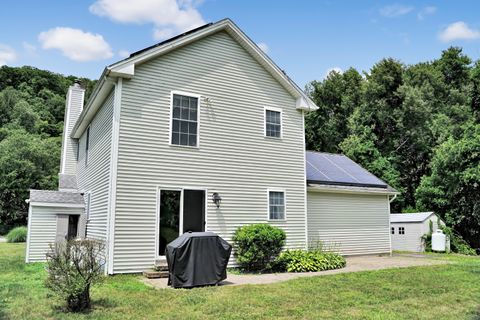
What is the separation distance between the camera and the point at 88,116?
1376 cm

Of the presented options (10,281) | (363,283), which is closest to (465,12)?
A: (363,283)

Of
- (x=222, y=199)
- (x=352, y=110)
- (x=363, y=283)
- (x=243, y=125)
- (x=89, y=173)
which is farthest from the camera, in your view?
(x=352, y=110)

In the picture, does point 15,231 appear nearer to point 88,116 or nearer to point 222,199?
point 88,116

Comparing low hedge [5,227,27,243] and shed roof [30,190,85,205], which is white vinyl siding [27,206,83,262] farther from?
low hedge [5,227,27,243]

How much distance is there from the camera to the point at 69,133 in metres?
17.6

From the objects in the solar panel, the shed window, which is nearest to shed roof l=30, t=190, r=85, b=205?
the shed window

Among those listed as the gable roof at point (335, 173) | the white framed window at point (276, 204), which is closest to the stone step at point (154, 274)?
the white framed window at point (276, 204)

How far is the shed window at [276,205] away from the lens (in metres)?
12.2

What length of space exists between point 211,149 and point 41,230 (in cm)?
643

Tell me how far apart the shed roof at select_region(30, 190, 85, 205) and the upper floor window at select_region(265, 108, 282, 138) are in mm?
6994

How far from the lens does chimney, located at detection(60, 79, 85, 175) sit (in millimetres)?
17469

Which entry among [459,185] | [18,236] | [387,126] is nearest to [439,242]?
[459,185]

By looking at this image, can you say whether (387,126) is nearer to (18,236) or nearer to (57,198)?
(57,198)

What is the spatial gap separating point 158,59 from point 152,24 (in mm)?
1739
